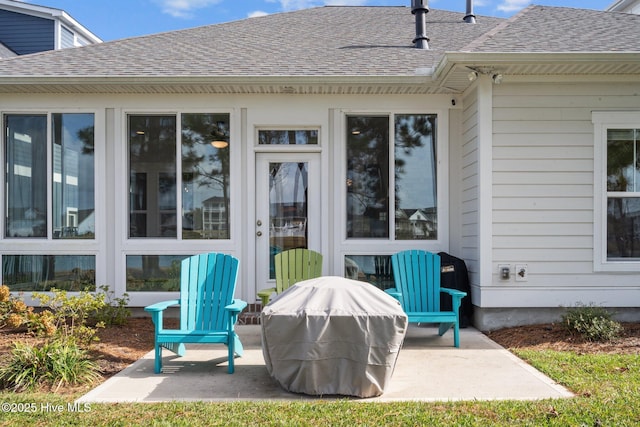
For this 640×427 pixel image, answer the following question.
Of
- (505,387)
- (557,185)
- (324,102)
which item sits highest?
(324,102)

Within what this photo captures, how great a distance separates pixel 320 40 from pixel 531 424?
596cm

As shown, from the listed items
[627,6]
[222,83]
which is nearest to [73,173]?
[222,83]

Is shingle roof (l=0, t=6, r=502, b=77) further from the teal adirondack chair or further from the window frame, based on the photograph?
the teal adirondack chair

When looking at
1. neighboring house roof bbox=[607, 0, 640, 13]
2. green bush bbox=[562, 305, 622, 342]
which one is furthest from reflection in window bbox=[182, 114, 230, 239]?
neighboring house roof bbox=[607, 0, 640, 13]

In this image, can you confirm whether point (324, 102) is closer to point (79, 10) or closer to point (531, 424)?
point (531, 424)

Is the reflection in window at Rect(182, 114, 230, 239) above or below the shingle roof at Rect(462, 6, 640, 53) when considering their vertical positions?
below

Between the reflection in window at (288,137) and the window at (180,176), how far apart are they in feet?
1.52

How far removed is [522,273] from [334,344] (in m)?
2.88

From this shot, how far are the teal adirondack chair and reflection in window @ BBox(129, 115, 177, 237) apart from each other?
1681 millimetres

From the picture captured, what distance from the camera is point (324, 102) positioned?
600 centimetres

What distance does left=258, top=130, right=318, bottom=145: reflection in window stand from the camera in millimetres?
6109

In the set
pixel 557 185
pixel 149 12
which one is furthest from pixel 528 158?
pixel 149 12

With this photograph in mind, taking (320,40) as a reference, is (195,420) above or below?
below

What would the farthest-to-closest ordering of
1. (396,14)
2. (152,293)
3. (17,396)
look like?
(396,14) → (152,293) → (17,396)
